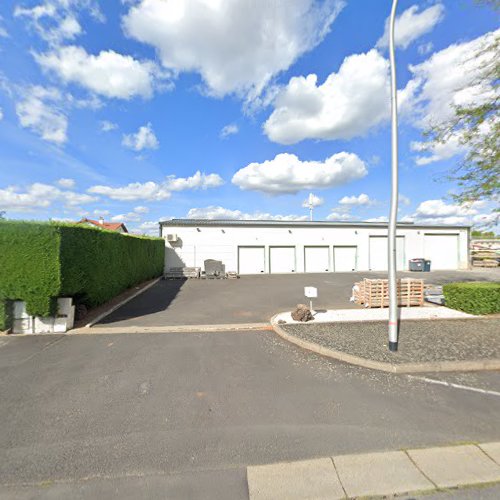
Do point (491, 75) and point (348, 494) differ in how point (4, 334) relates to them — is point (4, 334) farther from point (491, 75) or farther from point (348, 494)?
point (491, 75)

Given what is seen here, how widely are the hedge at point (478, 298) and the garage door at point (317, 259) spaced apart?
43.5ft

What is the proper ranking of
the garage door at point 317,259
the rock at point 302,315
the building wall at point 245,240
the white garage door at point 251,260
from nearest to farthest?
the rock at point 302,315 → the building wall at point 245,240 → the white garage door at point 251,260 → the garage door at point 317,259

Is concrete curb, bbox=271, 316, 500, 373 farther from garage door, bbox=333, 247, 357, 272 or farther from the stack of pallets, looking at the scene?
garage door, bbox=333, 247, 357, 272

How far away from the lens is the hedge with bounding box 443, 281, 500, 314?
25.0ft

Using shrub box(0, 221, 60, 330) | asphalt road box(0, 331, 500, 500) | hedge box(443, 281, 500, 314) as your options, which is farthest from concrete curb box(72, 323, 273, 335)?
hedge box(443, 281, 500, 314)

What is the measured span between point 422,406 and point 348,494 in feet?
6.24

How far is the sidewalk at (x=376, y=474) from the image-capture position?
220 centimetres

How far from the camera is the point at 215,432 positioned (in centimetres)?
292

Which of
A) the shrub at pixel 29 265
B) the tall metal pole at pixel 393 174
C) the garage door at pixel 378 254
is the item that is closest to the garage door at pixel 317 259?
the garage door at pixel 378 254

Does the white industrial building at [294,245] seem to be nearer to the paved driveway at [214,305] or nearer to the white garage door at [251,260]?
the white garage door at [251,260]

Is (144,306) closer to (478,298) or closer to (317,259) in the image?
(478,298)

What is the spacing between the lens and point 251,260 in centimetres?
2089

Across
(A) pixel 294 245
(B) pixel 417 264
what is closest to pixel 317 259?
(A) pixel 294 245

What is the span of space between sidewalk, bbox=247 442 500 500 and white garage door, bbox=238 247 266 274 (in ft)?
60.0
